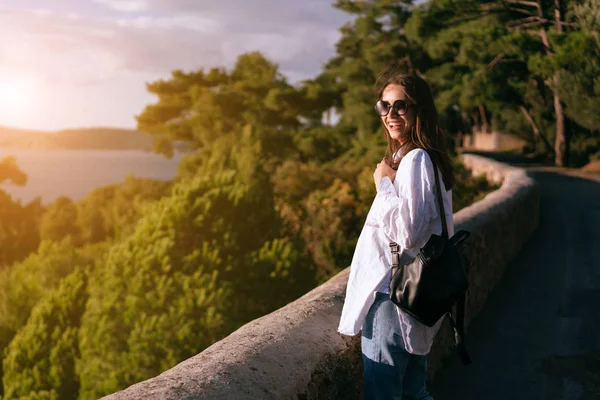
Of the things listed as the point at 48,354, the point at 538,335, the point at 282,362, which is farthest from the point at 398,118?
the point at 48,354

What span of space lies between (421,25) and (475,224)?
1154 inches

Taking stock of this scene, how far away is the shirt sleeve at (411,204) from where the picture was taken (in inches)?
89.2

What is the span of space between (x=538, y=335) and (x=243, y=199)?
790cm

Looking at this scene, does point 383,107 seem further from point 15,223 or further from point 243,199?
point 15,223

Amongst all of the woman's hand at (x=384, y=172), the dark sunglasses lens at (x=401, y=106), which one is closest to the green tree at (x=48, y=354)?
the woman's hand at (x=384, y=172)

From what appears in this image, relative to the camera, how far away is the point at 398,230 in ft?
7.52

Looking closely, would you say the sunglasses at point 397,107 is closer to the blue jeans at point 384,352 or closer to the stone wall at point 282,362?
the blue jeans at point 384,352

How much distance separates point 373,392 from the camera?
2.42 m

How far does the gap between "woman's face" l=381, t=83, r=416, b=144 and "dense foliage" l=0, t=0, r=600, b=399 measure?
1.64ft

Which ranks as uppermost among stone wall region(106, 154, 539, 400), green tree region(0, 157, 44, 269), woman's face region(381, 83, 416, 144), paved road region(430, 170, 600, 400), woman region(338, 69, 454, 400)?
woman's face region(381, 83, 416, 144)

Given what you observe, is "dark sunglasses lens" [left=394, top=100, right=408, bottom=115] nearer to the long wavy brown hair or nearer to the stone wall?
the long wavy brown hair

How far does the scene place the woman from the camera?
2.28 meters

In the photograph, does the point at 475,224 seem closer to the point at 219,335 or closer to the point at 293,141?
the point at 219,335

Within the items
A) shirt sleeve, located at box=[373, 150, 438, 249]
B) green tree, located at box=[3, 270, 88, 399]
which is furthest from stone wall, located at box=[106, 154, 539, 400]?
green tree, located at box=[3, 270, 88, 399]
